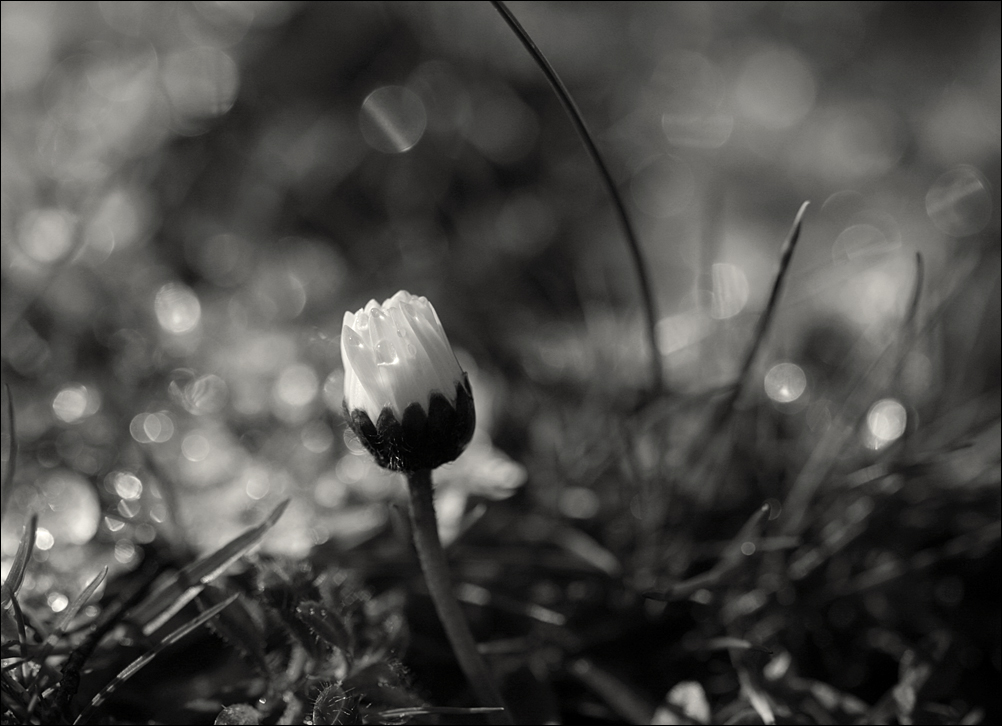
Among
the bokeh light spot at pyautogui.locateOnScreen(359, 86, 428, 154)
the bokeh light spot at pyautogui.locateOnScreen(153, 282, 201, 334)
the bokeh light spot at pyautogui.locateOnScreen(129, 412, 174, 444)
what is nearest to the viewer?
the bokeh light spot at pyautogui.locateOnScreen(129, 412, 174, 444)

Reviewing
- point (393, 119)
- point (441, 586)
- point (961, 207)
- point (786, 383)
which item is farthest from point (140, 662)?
point (961, 207)

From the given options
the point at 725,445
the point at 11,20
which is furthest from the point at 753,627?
the point at 11,20

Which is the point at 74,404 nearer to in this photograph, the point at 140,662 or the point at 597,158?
the point at 140,662

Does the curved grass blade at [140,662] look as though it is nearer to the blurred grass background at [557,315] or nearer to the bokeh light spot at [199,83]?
the blurred grass background at [557,315]

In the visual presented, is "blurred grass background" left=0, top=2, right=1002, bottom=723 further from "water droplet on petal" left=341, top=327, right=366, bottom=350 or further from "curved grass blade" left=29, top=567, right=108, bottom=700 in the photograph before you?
"water droplet on petal" left=341, top=327, right=366, bottom=350

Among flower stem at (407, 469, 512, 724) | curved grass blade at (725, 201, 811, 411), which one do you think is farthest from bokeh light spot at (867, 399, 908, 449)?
flower stem at (407, 469, 512, 724)

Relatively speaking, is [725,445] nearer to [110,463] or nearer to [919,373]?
[919,373]

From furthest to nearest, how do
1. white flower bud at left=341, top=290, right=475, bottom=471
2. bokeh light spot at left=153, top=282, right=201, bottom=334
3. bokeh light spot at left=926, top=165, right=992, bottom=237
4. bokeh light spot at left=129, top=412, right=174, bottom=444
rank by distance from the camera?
bokeh light spot at left=926, top=165, right=992, bottom=237, bokeh light spot at left=153, top=282, right=201, bottom=334, bokeh light spot at left=129, top=412, right=174, bottom=444, white flower bud at left=341, top=290, right=475, bottom=471
